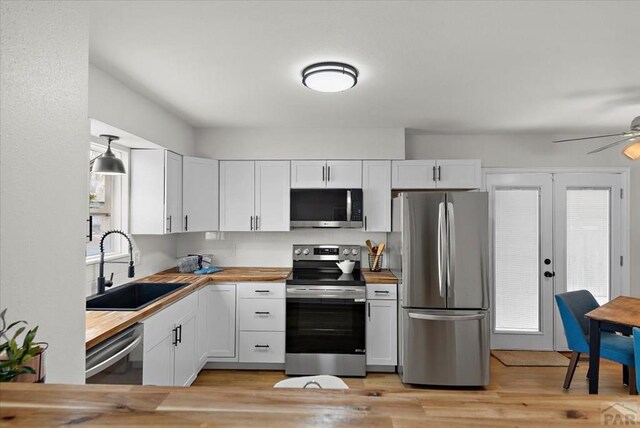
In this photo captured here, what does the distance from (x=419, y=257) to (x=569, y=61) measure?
173 cm

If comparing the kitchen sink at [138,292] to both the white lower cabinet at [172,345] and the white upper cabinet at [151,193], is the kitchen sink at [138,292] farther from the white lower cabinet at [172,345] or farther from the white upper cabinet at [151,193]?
the white upper cabinet at [151,193]

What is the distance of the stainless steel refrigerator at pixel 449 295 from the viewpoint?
3.02 m

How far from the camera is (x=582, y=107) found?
9.75 feet

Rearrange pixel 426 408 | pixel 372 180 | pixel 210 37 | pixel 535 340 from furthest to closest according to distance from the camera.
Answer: pixel 535 340
pixel 372 180
pixel 210 37
pixel 426 408

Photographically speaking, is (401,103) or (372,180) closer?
(401,103)

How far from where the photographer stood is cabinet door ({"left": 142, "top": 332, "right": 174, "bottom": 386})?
2207 mm

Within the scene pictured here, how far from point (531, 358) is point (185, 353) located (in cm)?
343

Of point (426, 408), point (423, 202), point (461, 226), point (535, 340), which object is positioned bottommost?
point (535, 340)

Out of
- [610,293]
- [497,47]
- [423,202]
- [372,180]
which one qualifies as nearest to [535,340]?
[610,293]

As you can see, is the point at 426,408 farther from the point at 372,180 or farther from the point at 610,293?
the point at 610,293

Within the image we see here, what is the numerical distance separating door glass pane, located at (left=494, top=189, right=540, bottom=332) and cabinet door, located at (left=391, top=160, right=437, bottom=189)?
0.91m

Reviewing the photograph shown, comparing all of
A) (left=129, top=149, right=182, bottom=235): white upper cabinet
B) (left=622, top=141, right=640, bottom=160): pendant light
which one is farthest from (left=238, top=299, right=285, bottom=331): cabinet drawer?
(left=622, top=141, right=640, bottom=160): pendant light

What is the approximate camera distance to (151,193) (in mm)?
3072

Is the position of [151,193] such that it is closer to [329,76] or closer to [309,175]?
[309,175]
